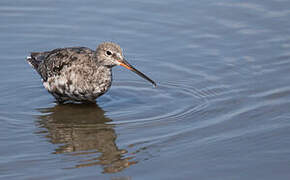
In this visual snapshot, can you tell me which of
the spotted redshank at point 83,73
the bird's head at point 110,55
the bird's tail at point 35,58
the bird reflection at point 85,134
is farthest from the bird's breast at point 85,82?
the bird's tail at point 35,58

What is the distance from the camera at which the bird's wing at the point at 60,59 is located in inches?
368

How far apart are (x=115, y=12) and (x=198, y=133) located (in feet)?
16.5

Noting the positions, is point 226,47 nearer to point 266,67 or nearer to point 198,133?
point 266,67

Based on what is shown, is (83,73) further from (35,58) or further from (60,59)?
(35,58)

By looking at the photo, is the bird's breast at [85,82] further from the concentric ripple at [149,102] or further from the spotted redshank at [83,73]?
the concentric ripple at [149,102]

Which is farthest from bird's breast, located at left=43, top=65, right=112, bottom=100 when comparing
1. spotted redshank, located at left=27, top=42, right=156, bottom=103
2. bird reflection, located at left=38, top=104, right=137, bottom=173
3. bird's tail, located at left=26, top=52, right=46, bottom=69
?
bird's tail, located at left=26, top=52, right=46, bottom=69

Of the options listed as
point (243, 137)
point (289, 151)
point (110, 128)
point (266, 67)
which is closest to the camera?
point (289, 151)

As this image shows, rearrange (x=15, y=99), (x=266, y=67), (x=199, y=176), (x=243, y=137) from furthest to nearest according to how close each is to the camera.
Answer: (x=266, y=67) → (x=15, y=99) → (x=243, y=137) → (x=199, y=176)

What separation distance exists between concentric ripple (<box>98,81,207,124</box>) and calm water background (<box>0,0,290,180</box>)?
0.7 inches

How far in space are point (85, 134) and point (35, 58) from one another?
7.95ft

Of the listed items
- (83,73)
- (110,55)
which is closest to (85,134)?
(83,73)

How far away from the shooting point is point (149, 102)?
9.30 m

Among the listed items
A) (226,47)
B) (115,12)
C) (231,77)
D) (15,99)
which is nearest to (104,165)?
(15,99)

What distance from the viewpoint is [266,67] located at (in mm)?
10023
